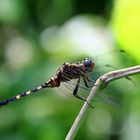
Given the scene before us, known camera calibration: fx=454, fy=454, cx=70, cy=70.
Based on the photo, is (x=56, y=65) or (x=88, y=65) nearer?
(x=88, y=65)

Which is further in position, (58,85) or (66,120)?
(66,120)

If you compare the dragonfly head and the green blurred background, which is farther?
the green blurred background

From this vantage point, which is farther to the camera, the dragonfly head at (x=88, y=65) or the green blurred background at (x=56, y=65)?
the green blurred background at (x=56, y=65)

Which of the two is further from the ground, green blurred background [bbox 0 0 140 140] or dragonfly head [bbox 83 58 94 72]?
dragonfly head [bbox 83 58 94 72]

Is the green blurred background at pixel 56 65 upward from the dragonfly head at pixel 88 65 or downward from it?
downward

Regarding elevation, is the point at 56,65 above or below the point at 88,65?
below

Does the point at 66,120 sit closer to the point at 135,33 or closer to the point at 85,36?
the point at 85,36

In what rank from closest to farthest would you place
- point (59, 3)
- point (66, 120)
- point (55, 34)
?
point (66, 120) → point (55, 34) → point (59, 3)

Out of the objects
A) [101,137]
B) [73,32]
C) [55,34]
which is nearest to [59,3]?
[55,34]
